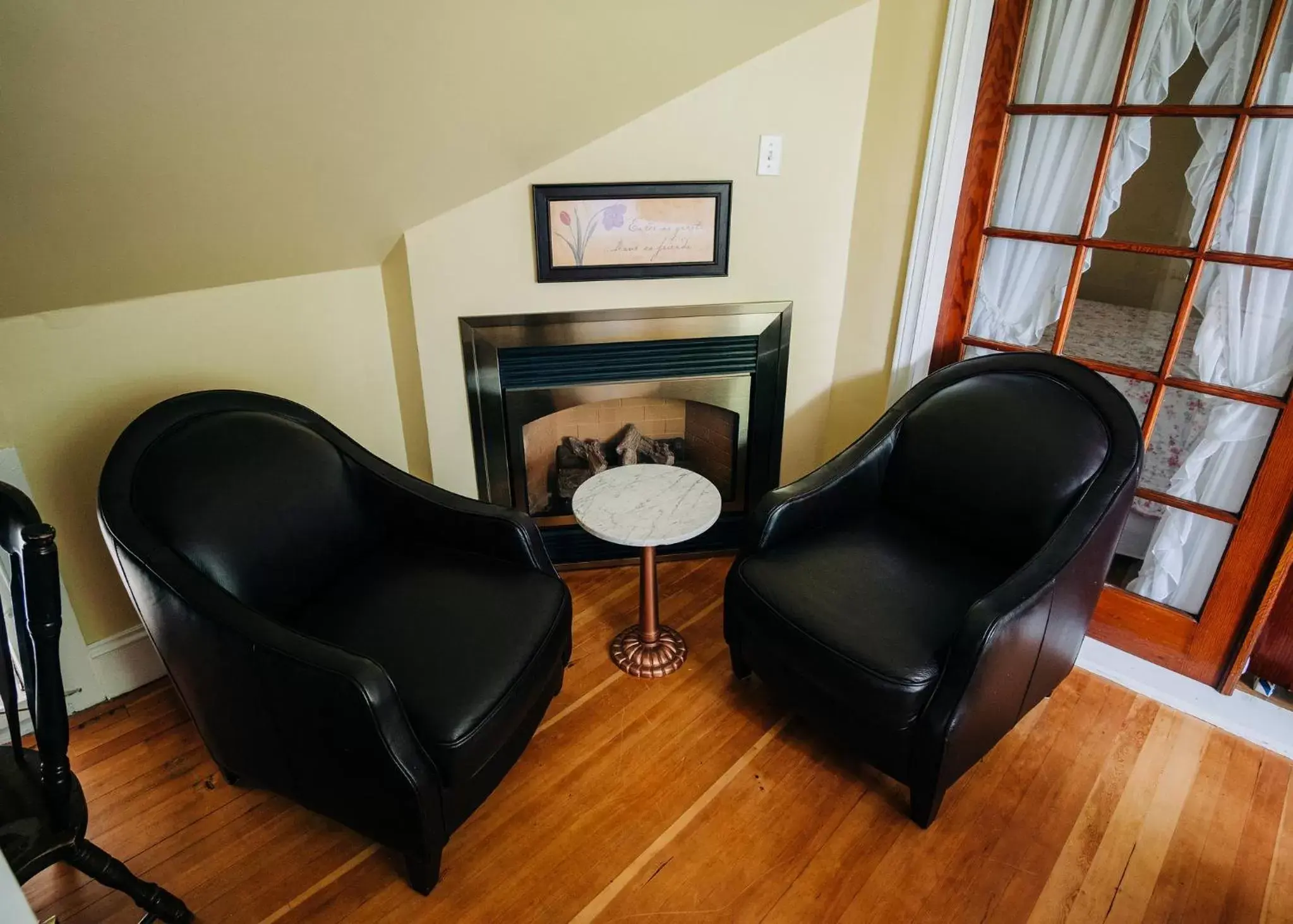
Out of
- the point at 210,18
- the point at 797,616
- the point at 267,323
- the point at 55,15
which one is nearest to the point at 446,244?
the point at 267,323

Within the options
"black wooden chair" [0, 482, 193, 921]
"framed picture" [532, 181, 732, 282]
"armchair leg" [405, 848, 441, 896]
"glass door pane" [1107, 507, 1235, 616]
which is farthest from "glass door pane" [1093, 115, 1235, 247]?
"black wooden chair" [0, 482, 193, 921]

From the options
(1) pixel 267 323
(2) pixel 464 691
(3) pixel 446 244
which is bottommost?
(2) pixel 464 691

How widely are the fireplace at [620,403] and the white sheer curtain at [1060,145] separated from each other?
0.64m

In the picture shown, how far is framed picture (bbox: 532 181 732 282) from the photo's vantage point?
6.73ft

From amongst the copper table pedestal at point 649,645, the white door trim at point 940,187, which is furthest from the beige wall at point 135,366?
the white door trim at point 940,187

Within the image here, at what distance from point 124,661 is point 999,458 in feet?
7.56

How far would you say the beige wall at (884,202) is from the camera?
6.63 ft

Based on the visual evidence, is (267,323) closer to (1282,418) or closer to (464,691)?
(464,691)

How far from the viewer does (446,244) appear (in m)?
2.02

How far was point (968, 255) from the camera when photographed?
2.12 metres

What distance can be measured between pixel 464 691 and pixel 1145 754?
1.64 metres

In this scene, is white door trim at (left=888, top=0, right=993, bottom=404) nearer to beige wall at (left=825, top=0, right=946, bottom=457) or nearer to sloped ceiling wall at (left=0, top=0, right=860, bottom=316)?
beige wall at (left=825, top=0, right=946, bottom=457)

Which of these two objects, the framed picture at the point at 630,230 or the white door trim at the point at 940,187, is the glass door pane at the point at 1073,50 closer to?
the white door trim at the point at 940,187

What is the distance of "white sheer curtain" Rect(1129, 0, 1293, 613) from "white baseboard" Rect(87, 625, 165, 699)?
8.81 ft
